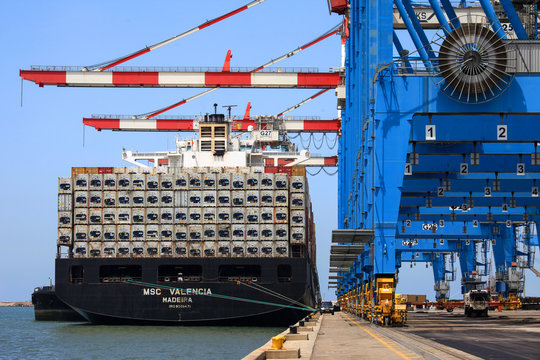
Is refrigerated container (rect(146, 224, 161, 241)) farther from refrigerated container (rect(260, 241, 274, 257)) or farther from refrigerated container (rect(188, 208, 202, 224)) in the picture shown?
refrigerated container (rect(260, 241, 274, 257))

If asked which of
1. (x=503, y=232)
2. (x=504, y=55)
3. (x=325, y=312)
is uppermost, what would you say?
(x=504, y=55)

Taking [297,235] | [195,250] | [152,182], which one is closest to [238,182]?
[297,235]

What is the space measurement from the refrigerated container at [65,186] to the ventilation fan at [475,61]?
33.7 m

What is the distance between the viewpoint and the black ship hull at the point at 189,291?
2004 inches

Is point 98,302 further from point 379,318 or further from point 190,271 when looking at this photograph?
point 379,318

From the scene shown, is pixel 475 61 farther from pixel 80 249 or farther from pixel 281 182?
pixel 80 249

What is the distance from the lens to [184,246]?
52.7 metres

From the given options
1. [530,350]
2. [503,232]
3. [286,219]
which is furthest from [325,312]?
[530,350]

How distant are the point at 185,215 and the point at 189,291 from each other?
511 centimetres

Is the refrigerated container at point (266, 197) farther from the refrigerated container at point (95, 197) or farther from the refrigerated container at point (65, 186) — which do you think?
the refrigerated container at point (65, 186)

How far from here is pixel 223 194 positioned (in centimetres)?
5384

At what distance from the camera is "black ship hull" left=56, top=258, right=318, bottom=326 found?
2004 inches

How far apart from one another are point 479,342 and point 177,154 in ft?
148

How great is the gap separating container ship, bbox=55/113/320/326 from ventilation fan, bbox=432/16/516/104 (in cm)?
2574
